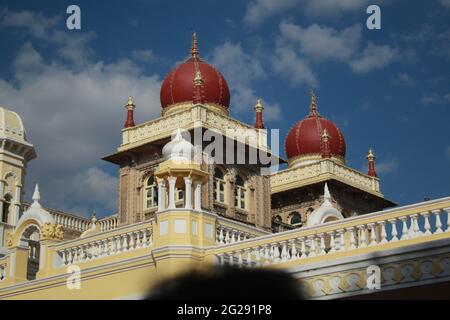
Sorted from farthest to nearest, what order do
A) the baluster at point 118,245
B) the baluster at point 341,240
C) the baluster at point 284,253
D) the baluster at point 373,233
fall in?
the baluster at point 118,245 < the baluster at point 284,253 < the baluster at point 341,240 < the baluster at point 373,233

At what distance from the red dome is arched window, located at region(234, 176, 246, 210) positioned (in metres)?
5.92

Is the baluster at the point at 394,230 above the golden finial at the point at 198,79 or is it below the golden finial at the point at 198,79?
below

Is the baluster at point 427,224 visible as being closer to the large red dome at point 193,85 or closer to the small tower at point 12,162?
the small tower at point 12,162

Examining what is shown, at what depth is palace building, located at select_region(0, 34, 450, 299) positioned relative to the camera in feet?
48.3

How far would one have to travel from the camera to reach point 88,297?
59.6ft

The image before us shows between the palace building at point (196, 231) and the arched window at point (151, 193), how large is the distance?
0.04 meters

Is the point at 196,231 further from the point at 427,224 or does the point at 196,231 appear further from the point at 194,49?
the point at 194,49

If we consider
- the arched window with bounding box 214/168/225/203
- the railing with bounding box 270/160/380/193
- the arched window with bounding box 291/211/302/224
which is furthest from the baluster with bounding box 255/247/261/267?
the arched window with bounding box 291/211/302/224

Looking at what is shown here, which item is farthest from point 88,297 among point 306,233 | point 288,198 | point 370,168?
point 370,168

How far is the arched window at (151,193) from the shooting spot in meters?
35.5

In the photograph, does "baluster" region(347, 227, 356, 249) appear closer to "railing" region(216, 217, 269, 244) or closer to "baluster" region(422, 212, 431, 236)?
"baluster" region(422, 212, 431, 236)

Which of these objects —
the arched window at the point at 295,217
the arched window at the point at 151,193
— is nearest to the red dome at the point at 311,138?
the arched window at the point at 295,217

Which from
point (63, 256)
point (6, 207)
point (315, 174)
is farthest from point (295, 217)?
point (63, 256)
